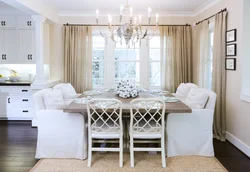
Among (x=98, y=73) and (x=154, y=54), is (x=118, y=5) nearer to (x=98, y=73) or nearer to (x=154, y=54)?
(x=154, y=54)

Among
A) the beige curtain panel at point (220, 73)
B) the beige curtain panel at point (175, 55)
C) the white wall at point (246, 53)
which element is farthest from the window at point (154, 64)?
the white wall at point (246, 53)

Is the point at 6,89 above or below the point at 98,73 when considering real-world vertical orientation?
below

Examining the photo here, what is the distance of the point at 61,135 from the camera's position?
12.0 feet

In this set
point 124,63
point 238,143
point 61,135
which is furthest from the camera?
point 124,63

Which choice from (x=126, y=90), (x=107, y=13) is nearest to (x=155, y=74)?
(x=107, y=13)

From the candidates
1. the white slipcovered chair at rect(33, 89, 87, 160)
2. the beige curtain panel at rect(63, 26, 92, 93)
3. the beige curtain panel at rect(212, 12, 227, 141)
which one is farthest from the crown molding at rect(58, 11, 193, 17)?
the white slipcovered chair at rect(33, 89, 87, 160)

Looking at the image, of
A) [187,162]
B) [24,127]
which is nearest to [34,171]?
[187,162]

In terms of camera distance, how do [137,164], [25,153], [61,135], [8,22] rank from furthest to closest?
[8,22]
[25,153]
[61,135]
[137,164]

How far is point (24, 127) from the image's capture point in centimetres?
544

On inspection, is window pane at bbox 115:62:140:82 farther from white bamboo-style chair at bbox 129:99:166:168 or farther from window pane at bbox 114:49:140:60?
white bamboo-style chair at bbox 129:99:166:168

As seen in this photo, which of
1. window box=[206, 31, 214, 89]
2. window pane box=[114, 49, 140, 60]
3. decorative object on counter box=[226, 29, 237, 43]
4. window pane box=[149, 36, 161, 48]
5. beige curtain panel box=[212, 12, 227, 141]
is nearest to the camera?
decorative object on counter box=[226, 29, 237, 43]

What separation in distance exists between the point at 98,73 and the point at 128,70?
806 millimetres

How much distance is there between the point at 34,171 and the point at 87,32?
3952 millimetres

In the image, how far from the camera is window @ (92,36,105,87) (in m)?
6.56
